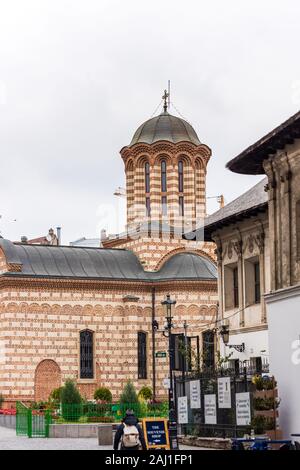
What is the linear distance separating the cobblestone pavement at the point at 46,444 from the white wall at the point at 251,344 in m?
5.84

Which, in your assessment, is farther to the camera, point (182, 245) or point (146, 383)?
point (182, 245)

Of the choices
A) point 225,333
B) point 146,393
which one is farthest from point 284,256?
point 146,393

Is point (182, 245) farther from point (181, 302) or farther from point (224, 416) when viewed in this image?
point (224, 416)

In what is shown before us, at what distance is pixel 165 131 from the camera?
210 ft

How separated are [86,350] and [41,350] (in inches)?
105

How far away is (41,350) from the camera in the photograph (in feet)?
188

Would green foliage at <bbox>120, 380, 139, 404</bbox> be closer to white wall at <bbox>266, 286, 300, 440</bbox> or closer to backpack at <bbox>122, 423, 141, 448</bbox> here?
white wall at <bbox>266, 286, 300, 440</bbox>

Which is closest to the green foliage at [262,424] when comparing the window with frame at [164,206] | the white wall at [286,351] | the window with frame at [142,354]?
the white wall at [286,351]

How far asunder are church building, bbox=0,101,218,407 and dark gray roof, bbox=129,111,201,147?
0.19 ft

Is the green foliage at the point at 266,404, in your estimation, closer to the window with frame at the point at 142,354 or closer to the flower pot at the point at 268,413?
the flower pot at the point at 268,413

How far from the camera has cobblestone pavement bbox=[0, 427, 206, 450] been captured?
1259 inches

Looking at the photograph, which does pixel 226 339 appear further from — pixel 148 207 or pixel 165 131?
pixel 165 131

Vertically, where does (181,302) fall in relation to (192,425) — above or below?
above
